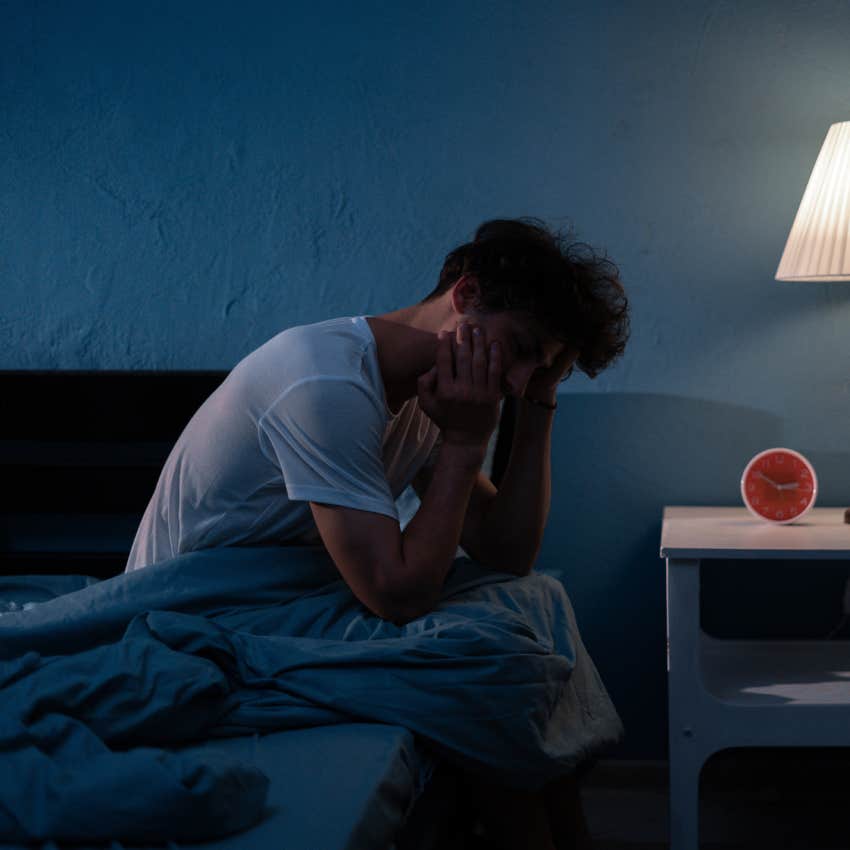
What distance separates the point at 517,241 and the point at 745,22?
0.97 meters

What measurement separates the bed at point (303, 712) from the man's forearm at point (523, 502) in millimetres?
58

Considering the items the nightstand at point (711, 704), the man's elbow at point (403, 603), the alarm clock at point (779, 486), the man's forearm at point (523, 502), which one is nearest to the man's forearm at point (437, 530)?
the man's elbow at point (403, 603)

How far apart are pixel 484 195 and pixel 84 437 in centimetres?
91

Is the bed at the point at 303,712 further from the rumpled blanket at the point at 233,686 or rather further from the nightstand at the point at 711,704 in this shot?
the nightstand at the point at 711,704

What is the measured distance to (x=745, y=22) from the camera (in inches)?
82.0

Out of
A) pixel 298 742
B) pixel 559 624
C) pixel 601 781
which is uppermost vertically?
pixel 298 742

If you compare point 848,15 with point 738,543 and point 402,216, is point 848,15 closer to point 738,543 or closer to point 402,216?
point 402,216

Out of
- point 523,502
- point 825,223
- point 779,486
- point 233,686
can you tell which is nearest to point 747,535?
point 779,486

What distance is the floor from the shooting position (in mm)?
1863

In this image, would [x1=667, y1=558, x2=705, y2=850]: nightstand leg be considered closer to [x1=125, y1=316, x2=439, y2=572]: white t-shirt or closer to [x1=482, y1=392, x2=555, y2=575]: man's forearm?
[x1=482, y1=392, x2=555, y2=575]: man's forearm

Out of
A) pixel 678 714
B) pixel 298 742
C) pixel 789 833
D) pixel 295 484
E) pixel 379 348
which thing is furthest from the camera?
pixel 789 833

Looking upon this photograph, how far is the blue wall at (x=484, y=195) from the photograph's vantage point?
6.90ft

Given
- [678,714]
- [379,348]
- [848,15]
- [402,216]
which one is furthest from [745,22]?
[678,714]

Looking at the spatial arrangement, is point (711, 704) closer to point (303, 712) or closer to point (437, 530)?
point (437, 530)
